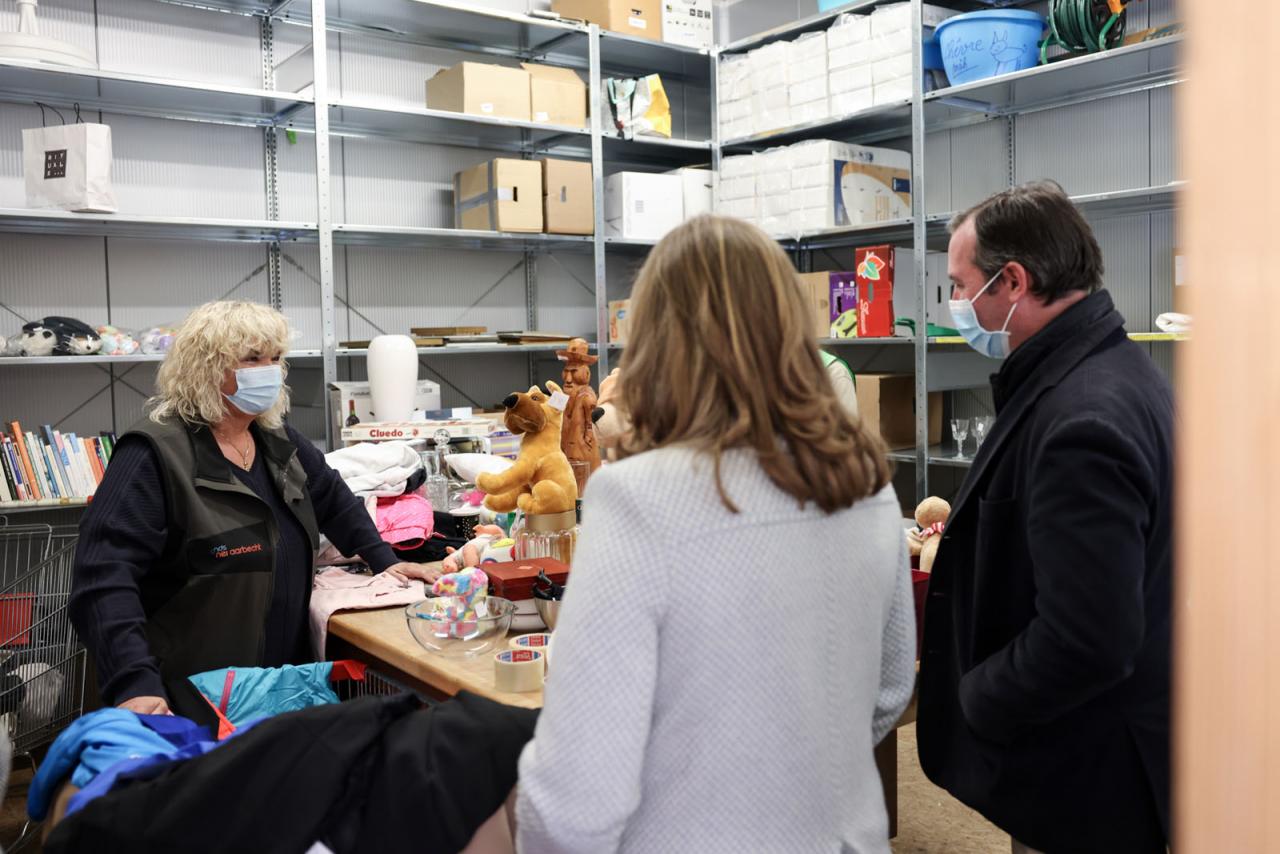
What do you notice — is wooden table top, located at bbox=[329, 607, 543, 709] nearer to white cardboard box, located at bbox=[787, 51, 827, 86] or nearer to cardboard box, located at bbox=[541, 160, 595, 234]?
cardboard box, located at bbox=[541, 160, 595, 234]

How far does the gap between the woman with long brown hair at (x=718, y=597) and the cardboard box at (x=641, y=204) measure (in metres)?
4.00

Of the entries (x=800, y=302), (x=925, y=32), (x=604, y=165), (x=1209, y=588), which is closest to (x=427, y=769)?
(x=800, y=302)

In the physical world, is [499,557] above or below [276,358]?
below

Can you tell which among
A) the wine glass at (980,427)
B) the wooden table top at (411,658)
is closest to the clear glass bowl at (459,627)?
the wooden table top at (411,658)

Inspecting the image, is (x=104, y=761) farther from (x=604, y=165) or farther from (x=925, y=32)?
(x=604, y=165)

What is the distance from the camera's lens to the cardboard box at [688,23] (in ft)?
16.8

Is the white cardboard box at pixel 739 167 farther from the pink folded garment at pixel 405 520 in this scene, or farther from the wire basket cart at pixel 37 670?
the wire basket cart at pixel 37 670

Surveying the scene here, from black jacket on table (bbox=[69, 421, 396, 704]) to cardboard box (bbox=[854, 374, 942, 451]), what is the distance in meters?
2.71

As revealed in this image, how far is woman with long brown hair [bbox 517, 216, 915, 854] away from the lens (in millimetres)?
985

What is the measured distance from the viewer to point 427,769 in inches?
44.1

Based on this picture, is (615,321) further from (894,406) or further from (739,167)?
(894,406)

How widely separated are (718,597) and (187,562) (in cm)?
153

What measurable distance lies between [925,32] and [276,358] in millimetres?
3075

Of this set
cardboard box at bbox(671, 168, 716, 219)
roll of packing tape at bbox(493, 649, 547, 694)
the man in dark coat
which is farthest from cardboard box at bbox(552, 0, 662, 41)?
roll of packing tape at bbox(493, 649, 547, 694)
